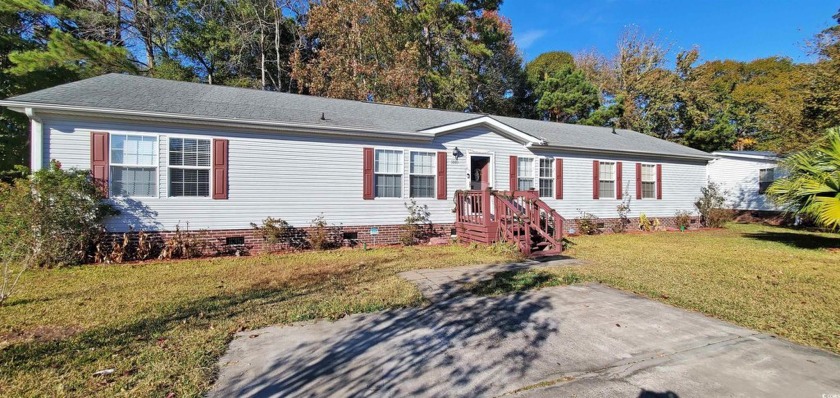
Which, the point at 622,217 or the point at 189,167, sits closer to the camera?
the point at 189,167

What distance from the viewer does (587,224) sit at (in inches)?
536

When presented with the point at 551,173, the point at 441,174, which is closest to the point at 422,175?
the point at 441,174

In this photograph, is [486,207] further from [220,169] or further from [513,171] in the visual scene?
[220,169]

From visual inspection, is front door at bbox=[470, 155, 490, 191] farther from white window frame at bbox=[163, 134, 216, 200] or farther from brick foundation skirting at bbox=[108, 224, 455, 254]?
white window frame at bbox=[163, 134, 216, 200]

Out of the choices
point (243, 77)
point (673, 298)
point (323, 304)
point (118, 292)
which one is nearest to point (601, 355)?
point (673, 298)

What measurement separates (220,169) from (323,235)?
2.91m

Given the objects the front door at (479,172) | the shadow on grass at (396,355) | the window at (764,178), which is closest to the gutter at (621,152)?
the front door at (479,172)

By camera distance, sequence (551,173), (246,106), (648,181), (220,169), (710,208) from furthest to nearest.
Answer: (710,208) < (648,181) < (551,173) < (246,106) < (220,169)

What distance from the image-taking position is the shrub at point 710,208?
53.7 ft

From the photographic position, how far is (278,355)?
11.5ft

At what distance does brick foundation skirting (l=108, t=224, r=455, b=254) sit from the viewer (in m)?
8.73

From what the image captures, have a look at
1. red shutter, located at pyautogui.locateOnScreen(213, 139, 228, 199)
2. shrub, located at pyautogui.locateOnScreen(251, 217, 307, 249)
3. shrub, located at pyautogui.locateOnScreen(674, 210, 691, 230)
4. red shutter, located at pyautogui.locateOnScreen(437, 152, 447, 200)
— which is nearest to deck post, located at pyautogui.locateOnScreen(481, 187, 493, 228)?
red shutter, located at pyautogui.locateOnScreen(437, 152, 447, 200)

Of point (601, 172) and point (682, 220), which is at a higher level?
point (601, 172)

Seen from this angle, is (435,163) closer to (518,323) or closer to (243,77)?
(518,323)
